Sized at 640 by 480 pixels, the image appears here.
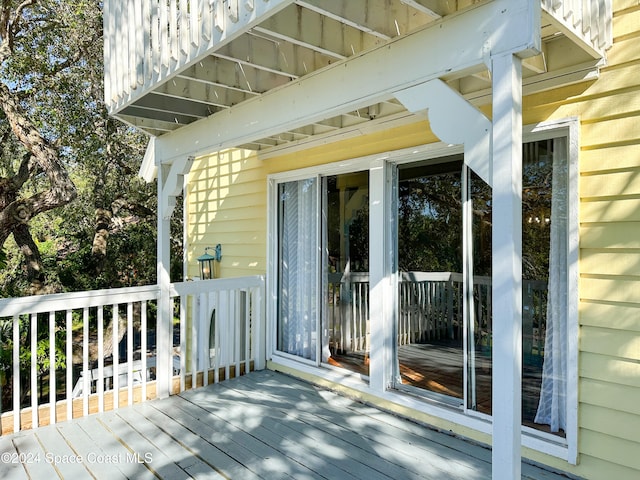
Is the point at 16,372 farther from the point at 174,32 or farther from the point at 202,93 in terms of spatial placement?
the point at 174,32

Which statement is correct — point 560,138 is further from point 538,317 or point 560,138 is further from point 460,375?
point 460,375

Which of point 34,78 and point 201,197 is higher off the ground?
point 34,78

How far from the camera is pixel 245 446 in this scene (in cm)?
290

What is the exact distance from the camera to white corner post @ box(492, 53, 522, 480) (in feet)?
5.89

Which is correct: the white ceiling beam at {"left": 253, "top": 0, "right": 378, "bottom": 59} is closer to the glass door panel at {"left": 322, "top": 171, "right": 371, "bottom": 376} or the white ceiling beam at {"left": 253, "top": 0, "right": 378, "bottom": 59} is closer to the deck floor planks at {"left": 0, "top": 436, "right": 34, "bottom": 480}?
the glass door panel at {"left": 322, "top": 171, "right": 371, "bottom": 376}

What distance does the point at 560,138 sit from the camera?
2643 mm

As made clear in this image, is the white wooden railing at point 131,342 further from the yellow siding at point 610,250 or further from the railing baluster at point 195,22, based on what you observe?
the yellow siding at point 610,250

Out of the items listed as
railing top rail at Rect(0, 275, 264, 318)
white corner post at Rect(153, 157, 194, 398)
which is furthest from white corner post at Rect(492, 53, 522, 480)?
railing top rail at Rect(0, 275, 264, 318)

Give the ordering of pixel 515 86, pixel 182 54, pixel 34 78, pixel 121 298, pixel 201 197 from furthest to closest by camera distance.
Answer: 1. pixel 34 78
2. pixel 201 197
3. pixel 121 298
4. pixel 182 54
5. pixel 515 86

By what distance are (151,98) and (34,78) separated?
5.82 metres

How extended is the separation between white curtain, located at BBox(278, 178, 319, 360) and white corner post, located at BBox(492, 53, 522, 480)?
2559mm

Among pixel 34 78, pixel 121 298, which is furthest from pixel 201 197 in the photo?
pixel 34 78

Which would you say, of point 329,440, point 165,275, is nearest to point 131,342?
point 165,275

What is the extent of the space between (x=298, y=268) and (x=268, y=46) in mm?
2380
